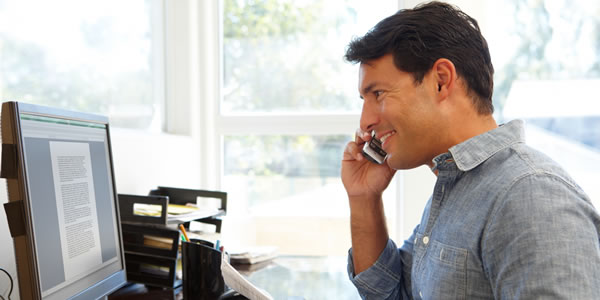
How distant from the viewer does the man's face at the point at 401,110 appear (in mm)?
992

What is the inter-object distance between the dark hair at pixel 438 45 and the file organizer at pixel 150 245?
2.39 feet

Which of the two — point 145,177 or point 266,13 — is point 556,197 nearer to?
point 145,177

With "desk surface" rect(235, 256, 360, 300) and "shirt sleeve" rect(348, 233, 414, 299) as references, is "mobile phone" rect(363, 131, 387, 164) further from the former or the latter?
"desk surface" rect(235, 256, 360, 300)

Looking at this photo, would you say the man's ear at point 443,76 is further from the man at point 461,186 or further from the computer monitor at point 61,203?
the computer monitor at point 61,203

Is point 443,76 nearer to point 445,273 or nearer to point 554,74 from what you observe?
point 445,273

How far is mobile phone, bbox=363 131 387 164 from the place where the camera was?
1.27 metres

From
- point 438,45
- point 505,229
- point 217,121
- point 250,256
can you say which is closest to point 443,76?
point 438,45

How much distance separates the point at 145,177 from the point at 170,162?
0.88 ft

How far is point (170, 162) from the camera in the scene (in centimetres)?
209

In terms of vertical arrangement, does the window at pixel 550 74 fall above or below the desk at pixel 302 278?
above

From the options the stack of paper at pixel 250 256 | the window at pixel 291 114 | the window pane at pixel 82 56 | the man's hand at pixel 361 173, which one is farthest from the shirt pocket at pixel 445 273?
the window at pixel 291 114

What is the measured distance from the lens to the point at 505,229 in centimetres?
75

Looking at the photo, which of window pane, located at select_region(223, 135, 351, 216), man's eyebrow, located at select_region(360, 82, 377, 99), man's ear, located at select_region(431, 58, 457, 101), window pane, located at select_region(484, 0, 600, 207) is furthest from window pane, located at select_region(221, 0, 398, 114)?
man's ear, located at select_region(431, 58, 457, 101)

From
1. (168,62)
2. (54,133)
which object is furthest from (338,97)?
(54,133)
